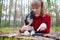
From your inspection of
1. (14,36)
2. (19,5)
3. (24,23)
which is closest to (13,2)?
(19,5)

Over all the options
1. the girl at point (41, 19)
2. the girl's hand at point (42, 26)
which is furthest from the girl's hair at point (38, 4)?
the girl's hand at point (42, 26)

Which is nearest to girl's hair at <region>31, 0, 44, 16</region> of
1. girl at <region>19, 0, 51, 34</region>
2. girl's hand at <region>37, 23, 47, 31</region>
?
girl at <region>19, 0, 51, 34</region>

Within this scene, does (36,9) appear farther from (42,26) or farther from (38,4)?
(42,26)

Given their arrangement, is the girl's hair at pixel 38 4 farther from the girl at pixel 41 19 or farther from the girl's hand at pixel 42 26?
the girl's hand at pixel 42 26

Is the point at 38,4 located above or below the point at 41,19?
above

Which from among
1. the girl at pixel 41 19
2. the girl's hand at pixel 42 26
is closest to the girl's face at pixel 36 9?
the girl at pixel 41 19

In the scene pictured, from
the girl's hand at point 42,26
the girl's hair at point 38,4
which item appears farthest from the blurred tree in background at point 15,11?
the girl's hand at point 42,26

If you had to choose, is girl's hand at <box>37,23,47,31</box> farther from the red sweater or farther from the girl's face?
the girl's face

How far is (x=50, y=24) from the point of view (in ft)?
6.57

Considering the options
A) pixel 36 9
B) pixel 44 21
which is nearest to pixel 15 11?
pixel 36 9

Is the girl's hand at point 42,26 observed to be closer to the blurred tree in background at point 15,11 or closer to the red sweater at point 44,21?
the red sweater at point 44,21

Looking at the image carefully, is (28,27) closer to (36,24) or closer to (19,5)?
(36,24)

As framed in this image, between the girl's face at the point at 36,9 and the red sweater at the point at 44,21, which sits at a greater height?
the girl's face at the point at 36,9

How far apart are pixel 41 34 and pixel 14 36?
327 mm
